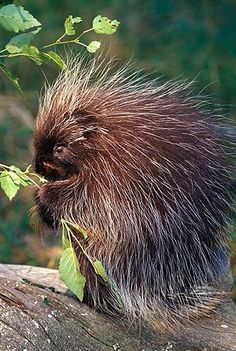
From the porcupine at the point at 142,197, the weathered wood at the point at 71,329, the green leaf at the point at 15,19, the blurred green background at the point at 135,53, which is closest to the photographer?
the green leaf at the point at 15,19

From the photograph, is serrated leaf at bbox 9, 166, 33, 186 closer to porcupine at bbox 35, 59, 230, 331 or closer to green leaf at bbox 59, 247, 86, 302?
green leaf at bbox 59, 247, 86, 302

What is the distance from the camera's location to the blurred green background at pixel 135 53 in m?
4.34

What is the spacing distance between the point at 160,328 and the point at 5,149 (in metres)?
2.51

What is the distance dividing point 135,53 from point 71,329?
109 inches

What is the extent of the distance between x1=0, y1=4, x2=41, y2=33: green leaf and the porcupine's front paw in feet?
1.66

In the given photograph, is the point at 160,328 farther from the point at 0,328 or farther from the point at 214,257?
the point at 0,328

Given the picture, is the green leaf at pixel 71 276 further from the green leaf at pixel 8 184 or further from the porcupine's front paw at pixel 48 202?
A: the porcupine's front paw at pixel 48 202

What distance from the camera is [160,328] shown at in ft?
6.84

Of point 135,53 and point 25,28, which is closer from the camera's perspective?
point 25,28

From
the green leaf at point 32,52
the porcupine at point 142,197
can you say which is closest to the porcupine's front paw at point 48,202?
the porcupine at point 142,197

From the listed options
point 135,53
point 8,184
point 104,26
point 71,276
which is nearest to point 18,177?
point 8,184

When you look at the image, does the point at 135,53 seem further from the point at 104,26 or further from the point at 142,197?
the point at 104,26

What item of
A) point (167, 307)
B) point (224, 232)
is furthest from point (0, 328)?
point (224, 232)

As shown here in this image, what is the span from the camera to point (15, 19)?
69.1 inches
